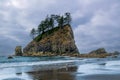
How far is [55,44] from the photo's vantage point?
15862 cm

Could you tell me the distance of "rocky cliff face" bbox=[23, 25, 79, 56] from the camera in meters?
155

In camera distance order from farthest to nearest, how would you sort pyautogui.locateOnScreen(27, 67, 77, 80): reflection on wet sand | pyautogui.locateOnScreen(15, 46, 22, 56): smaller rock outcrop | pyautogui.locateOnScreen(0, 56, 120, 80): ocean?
1. pyautogui.locateOnScreen(15, 46, 22, 56): smaller rock outcrop
2. pyautogui.locateOnScreen(0, 56, 120, 80): ocean
3. pyautogui.locateOnScreen(27, 67, 77, 80): reflection on wet sand

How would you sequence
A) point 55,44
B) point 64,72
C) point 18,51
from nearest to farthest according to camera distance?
point 64,72
point 55,44
point 18,51

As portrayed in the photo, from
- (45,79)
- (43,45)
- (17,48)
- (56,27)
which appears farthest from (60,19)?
(45,79)

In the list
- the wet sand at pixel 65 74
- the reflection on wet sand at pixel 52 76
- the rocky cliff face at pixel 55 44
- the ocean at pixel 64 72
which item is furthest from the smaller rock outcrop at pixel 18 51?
the reflection on wet sand at pixel 52 76

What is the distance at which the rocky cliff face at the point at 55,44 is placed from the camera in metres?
155

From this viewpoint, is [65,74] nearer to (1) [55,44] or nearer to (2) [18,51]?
(1) [55,44]

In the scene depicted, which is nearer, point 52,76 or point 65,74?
point 52,76

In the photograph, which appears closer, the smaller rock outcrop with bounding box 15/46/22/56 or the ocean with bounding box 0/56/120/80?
the ocean with bounding box 0/56/120/80

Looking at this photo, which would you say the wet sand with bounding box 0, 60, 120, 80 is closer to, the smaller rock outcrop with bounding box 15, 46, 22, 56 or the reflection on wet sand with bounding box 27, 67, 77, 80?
the reflection on wet sand with bounding box 27, 67, 77, 80

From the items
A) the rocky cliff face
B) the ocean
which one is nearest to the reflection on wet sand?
the ocean

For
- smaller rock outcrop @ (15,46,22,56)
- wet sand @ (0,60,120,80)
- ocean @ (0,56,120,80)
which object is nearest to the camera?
wet sand @ (0,60,120,80)

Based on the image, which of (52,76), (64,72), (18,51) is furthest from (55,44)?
(52,76)

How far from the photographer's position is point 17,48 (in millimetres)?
162500
